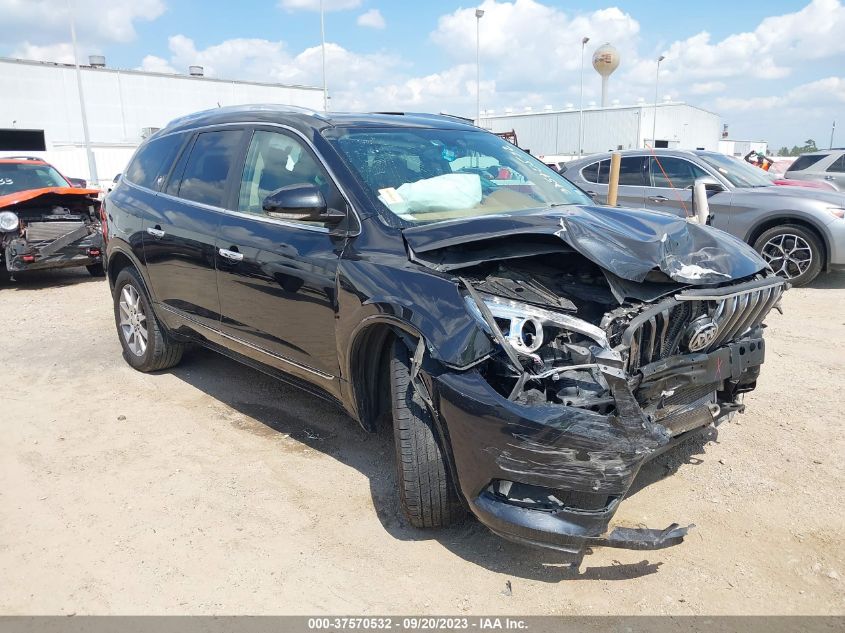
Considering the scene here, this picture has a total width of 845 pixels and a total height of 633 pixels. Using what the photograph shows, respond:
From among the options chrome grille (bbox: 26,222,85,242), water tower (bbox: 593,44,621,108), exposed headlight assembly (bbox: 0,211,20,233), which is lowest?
chrome grille (bbox: 26,222,85,242)

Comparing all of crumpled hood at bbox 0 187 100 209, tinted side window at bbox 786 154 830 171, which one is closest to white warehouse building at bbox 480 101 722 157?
tinted side window at bbox 786 154 830 171

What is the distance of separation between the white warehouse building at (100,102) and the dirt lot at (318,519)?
3036cm

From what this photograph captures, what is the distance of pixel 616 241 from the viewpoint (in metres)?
2.85

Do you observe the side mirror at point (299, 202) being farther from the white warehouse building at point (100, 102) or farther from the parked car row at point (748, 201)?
the white warehouse building at point (100, 102)

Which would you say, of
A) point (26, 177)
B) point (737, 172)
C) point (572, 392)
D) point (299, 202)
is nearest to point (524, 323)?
point (572, 392)

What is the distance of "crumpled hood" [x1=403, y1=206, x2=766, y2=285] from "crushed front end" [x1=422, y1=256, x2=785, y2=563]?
0.28 ft

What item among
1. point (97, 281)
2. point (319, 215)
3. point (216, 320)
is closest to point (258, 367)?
point (216, 320)

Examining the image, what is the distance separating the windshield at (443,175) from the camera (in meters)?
3.41

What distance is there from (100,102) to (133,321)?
1525 inches

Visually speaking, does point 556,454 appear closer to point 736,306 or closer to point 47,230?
point 736,306

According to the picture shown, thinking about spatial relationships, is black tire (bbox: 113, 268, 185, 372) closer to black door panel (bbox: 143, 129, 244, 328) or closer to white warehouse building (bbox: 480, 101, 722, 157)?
black door panel (bbox: 143, 129, 244, 328)

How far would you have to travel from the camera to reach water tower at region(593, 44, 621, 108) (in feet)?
162

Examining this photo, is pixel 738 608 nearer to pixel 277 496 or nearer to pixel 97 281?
pixel 277 496

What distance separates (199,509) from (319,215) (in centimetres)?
162
